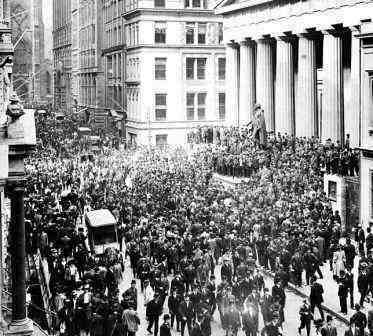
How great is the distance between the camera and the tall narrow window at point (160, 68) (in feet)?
248

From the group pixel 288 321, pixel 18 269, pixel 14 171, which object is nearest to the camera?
pixel 14 171

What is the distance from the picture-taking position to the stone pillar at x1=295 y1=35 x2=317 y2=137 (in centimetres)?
5066

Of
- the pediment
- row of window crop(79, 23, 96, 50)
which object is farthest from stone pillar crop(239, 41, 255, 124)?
row of window crop(79, 23, 96, 50)

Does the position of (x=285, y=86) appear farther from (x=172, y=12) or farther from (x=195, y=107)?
(x=172, y=12)

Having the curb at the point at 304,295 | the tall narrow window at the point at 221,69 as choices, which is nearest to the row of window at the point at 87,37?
the tall narrow window at the point at 221,69

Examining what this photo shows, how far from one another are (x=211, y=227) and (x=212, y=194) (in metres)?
7.38

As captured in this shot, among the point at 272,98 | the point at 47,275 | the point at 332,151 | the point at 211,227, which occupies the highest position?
the point at 272,98

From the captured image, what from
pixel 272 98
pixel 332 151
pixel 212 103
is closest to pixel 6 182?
pixel 332 151

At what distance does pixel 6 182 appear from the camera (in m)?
16.2

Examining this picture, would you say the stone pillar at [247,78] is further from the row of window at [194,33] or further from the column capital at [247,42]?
the row of window at [194,33]

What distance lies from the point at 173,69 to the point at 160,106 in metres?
4.41

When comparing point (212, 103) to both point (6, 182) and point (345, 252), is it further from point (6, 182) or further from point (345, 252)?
point (6, 182)

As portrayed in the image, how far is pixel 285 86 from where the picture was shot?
5472cm

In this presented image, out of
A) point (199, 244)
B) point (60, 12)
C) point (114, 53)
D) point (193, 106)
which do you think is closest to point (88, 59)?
point (114, 53)
